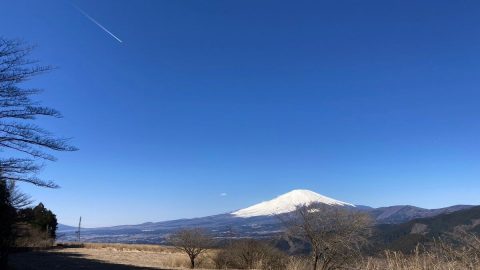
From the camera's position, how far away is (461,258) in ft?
29.2

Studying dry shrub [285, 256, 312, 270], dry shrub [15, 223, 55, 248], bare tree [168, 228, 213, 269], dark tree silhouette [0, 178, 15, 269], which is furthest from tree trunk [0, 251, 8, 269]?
dry shrub [15, 223, 55, 248]

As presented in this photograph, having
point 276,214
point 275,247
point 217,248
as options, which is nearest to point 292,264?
point 276,214

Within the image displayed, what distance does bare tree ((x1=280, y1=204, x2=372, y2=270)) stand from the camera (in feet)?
62.0

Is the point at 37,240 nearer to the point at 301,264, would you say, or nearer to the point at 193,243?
the point at 193,243

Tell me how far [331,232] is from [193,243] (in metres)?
17.6

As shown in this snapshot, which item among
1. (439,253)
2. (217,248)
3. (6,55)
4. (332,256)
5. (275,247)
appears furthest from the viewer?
(217,248)

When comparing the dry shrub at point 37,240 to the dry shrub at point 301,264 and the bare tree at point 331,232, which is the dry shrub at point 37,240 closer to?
the dry shrub at point 301,264

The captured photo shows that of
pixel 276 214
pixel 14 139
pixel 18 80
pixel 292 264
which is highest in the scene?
pixel 18 80

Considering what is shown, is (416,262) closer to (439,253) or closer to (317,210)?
(439,253)

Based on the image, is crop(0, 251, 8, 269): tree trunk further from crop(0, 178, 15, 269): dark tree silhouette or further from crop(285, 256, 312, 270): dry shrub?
crop(285, 256, 312, 270): dry shrub

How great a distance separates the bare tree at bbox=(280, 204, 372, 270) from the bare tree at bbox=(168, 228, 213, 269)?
51.4 feet

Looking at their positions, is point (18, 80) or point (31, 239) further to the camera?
point (31, 239)

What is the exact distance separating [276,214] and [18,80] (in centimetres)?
1291

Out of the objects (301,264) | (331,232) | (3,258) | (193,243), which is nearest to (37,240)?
(193,243)
